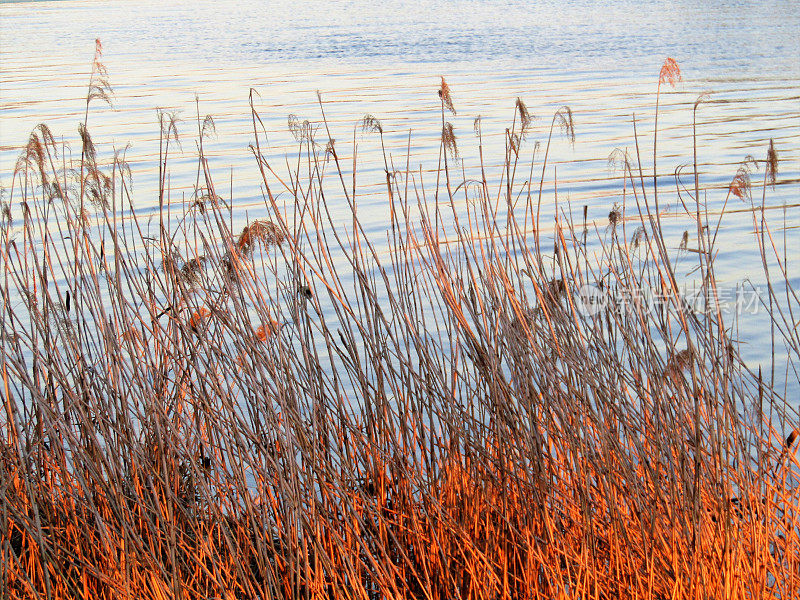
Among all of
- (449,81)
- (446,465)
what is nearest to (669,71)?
(446,465)

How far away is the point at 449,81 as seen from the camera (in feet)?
39.4

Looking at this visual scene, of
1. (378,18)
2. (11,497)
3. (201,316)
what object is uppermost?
(378,18)

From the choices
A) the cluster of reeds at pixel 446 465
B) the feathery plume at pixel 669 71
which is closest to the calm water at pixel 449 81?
the cluster of reeds at pixel 446 465

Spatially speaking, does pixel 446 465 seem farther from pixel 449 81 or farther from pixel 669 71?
pixel 449 81

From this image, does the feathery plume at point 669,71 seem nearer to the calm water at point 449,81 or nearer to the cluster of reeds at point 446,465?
the cluster of reeds at point 446,465

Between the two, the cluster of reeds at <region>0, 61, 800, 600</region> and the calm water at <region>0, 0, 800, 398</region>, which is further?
the calm water at <region>0, 0, 800, 398</region>

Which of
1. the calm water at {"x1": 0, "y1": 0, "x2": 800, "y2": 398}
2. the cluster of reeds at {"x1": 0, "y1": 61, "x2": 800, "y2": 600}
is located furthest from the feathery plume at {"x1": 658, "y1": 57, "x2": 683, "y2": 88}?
the calm water at {"x1": 0, "y1": 0, "x2": 800, "y2": 398}

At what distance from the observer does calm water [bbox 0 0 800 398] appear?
6887 mm

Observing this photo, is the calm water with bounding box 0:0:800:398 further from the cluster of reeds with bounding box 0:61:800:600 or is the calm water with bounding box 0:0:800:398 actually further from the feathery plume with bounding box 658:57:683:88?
the feathery plume with bounding box 658:57:683:88

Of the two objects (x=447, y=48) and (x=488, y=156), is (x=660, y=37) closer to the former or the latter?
(x=447, y=48)

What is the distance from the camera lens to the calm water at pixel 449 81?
271 inches

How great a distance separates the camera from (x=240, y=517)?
6.54ft

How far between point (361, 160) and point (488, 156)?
3.44 ft

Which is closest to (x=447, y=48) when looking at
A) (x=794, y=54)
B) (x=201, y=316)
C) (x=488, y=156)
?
(x=794, y=54)
